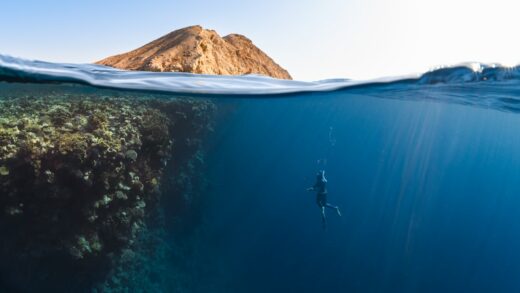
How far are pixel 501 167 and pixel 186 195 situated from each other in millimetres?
61813

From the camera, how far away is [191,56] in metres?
12.8

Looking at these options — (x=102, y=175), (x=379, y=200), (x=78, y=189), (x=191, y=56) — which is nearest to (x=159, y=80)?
(x=191, y=56)

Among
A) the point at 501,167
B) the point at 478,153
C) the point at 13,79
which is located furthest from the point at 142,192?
the point at 501,167

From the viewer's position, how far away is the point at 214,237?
50.8 feet

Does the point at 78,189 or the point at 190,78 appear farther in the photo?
the point at 190,78

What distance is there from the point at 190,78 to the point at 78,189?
5.23 meters

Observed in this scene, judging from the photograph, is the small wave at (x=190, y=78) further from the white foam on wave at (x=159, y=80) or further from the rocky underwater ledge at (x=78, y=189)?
the rocky underwater ledge at (x=78, y=189)

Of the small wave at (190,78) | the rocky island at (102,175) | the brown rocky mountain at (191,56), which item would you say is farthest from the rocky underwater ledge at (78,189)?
the brown rocky mountain at (191,56)

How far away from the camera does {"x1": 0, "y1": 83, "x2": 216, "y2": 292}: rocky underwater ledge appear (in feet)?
27.9

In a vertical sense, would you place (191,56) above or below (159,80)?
above

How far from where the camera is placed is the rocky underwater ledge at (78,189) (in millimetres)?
8508

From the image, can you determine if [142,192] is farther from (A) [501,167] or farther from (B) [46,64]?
(A) [501,167]

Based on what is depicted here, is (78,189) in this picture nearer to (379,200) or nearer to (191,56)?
(191,56)

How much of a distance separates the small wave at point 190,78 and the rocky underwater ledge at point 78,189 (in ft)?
2.79
